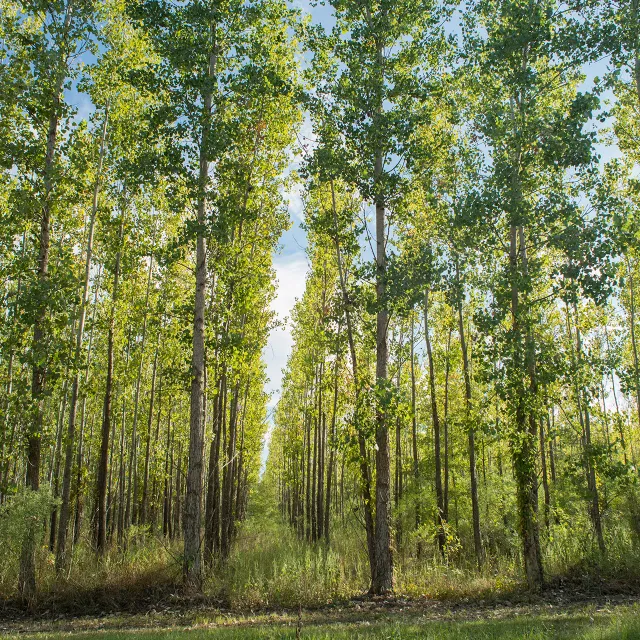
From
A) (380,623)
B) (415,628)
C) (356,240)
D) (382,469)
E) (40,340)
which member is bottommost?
(380,623)

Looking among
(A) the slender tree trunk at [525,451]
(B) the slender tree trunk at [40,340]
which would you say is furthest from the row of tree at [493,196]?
(B) the slender tree trunk at [40,340]

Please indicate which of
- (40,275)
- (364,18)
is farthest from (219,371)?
(364,18)

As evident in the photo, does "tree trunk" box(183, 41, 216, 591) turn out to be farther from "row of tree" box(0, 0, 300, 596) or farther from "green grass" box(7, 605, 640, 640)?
"green grass" box(7, 605, 640, 640)

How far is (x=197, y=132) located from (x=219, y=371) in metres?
5.42

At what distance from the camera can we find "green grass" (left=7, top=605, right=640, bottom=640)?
5859mm

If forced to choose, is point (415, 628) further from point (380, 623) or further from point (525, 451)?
point (525, 451)

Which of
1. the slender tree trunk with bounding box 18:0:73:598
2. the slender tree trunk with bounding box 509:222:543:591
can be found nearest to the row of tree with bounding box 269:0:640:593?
the slender tree trunk with bounding box 509:222:543:591

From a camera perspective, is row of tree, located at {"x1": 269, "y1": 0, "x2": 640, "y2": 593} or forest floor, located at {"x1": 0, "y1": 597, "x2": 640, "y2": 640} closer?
forest floor, located at {"x1": 0, "y1": 597, "x2": 640, "y2": 640}

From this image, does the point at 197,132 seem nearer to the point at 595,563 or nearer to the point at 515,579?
the point at 515,579

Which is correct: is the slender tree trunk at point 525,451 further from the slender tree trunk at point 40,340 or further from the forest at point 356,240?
the slender tree trunk at point 40,340

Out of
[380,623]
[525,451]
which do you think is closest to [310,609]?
[380,623]

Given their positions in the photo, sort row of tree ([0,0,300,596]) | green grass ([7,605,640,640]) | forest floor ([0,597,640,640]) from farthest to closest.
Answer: row of tree ([0,0,300,596]) < forest floor ([0,597,640,640]) < green grass ([7,605,640,640])

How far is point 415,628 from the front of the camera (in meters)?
6.62

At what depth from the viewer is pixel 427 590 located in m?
10.4
